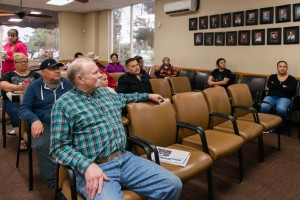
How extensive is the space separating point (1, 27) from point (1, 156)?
7.08 meters

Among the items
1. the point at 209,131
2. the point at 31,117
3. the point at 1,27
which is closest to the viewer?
the point at 31,117

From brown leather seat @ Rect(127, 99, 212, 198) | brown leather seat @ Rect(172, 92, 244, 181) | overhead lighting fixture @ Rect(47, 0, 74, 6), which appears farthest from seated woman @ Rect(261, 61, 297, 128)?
overhead lighting fixture @ Rect(47, 0, 74, 6)

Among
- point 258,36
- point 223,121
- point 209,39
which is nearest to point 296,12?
point 258,36

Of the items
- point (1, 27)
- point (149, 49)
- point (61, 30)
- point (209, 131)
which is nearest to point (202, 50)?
point (149, 49)

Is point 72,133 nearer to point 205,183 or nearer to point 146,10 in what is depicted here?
point 205,183

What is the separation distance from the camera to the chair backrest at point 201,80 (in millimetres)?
5692

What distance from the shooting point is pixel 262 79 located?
4836 millimetres

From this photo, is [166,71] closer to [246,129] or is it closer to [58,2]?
[246,129]

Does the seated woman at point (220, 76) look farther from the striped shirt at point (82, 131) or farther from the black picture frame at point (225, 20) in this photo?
the striped shirt at point (82, 131)

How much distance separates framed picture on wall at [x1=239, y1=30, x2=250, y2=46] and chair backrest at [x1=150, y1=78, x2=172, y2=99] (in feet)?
7.07

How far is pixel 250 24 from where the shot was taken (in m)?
5.13

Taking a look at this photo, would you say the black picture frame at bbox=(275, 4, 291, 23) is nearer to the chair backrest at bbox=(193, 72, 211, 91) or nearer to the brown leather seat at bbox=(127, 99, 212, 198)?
the chair backrest at bbox=(193, 72, 211, 91)

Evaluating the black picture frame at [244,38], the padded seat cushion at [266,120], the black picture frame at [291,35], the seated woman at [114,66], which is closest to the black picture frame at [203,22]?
the black picture frame at [244,38]

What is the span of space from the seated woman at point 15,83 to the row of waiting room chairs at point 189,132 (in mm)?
1673
